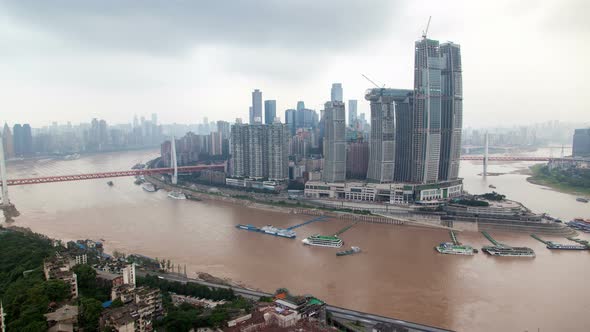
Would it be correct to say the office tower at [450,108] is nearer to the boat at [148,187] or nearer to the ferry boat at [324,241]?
the ferry boat at [324,241]

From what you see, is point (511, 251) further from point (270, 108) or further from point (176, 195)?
point (270, 108)

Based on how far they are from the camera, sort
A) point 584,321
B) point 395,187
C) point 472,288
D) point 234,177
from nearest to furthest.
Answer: point 584,321, point 472,288, point 395,187, point 234,177

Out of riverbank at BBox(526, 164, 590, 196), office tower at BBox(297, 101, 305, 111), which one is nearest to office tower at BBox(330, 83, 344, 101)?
office tower at BBox(297, 101, 305, 111)

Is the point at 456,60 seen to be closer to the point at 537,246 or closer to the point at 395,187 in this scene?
the point at 395,187

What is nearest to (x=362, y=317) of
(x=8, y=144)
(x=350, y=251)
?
(x=350, y=251)

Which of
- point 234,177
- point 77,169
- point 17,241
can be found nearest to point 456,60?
point 234,177
